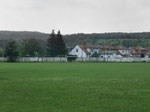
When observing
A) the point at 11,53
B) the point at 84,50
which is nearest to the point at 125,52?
the point at 84,50

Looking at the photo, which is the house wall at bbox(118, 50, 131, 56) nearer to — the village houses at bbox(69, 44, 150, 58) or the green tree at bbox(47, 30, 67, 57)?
the village houses at bbox(69, 44, 150, 58)

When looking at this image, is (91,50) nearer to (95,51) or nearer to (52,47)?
(95,51)

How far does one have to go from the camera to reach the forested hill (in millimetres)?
141875

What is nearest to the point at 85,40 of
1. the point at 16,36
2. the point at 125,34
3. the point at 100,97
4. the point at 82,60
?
the point at 125,34

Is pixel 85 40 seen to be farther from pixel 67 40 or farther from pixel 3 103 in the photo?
pixel 3 103

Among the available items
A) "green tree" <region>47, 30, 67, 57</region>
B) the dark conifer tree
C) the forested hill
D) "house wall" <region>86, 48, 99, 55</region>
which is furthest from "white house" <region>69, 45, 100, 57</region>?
the forested hill

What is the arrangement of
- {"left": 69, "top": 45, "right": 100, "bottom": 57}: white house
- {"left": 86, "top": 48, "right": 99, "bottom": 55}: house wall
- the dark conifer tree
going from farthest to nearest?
1. {"left": 86, "top": 48, "right": 99, "bottom": 55}: house wall
2. {"left": 69, "top": 45, "right": 100, "bottom": 57}: white house
3. the dark conifer tree

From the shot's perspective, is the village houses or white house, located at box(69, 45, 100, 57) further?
white house, located at box(69, 45, 100, 57)

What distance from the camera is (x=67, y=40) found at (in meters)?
143

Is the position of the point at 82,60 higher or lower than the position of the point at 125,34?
lower

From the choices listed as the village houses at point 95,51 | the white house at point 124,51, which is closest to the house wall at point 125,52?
the white house at point 124,51

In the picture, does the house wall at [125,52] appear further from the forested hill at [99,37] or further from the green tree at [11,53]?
the green tree at [11,53]

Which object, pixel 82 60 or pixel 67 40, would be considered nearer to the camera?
pixel 82 60

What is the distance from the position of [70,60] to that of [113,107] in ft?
205
